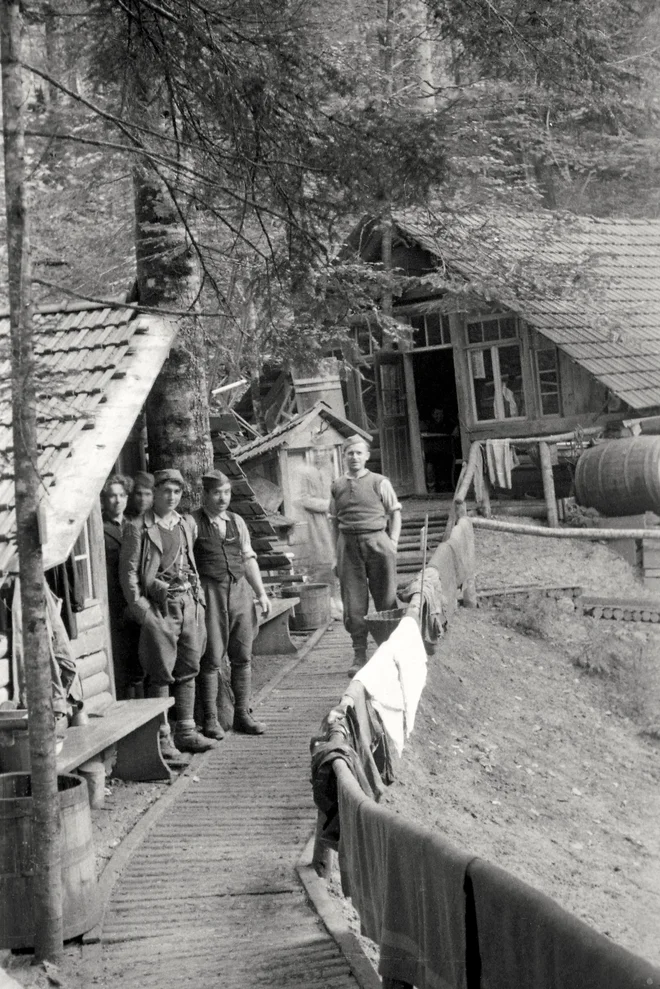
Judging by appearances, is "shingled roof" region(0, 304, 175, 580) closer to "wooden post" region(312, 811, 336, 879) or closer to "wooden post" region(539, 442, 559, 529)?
"wooden post" region(312, 811, 336, 879)

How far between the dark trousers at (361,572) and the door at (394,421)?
435 inches

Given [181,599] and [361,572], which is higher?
[181,599]

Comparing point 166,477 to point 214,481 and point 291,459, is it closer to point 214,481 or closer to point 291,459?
point 214,481

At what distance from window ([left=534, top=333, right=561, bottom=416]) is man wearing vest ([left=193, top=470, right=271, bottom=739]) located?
11832 millimetres

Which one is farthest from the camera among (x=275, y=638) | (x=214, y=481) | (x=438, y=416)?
(x=438, y=416)

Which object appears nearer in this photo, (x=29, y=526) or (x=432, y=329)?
(x=29, y=526)

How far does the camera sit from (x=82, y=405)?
8.25 metres

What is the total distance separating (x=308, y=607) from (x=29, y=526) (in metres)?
9.37

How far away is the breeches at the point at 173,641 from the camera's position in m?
8.28

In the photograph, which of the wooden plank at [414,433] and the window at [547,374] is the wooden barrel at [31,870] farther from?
the wooden plank at [414,433]

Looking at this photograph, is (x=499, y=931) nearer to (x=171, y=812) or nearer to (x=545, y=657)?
(x=171, y=812)

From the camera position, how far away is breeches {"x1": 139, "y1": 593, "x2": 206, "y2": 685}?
828 cm

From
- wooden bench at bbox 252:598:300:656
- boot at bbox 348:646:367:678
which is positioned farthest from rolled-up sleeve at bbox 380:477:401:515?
wooden bench at bbox 252:598:300:656

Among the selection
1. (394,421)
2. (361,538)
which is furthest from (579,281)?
(394,421)
